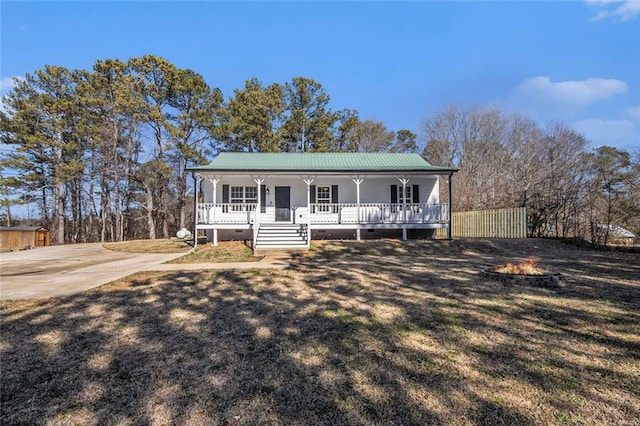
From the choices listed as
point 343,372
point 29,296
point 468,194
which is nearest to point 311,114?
point 468,194

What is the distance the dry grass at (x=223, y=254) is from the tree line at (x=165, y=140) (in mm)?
13554

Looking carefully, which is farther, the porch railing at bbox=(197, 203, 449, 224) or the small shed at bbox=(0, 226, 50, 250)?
the small shed at bbox=(0, 226, 50, 250)

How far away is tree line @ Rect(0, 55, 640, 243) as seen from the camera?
2539 cm

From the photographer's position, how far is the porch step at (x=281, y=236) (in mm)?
13938

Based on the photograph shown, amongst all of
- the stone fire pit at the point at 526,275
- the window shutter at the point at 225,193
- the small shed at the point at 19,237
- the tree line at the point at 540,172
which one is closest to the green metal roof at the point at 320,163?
the window shutter at the point at 225,193

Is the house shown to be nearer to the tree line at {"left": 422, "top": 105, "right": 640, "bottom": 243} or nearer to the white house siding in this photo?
the white house siding

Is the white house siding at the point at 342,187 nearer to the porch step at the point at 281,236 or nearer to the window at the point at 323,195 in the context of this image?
the window at the point at 323,195

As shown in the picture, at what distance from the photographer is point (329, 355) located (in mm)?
3500

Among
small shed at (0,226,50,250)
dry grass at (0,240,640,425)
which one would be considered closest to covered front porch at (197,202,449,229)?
dry grass at (0,240,640,425)

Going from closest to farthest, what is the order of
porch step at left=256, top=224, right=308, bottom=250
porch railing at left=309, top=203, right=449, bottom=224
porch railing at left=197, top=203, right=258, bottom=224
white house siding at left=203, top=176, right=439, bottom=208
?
porch step at left=256, top=224, right=308, bottom=250 → porch railing at left=197, top=203, right=258, bottom=224 → porch railing at left=309, top=203, right=449, bottom=224 → white house siding at left=203, top=176, right=439, bottom=208

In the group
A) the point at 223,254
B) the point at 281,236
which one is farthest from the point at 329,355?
the point at 281,236

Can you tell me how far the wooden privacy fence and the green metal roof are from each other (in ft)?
14.2

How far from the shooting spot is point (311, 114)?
3189 cm

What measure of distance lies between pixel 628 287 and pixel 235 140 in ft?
91.7
